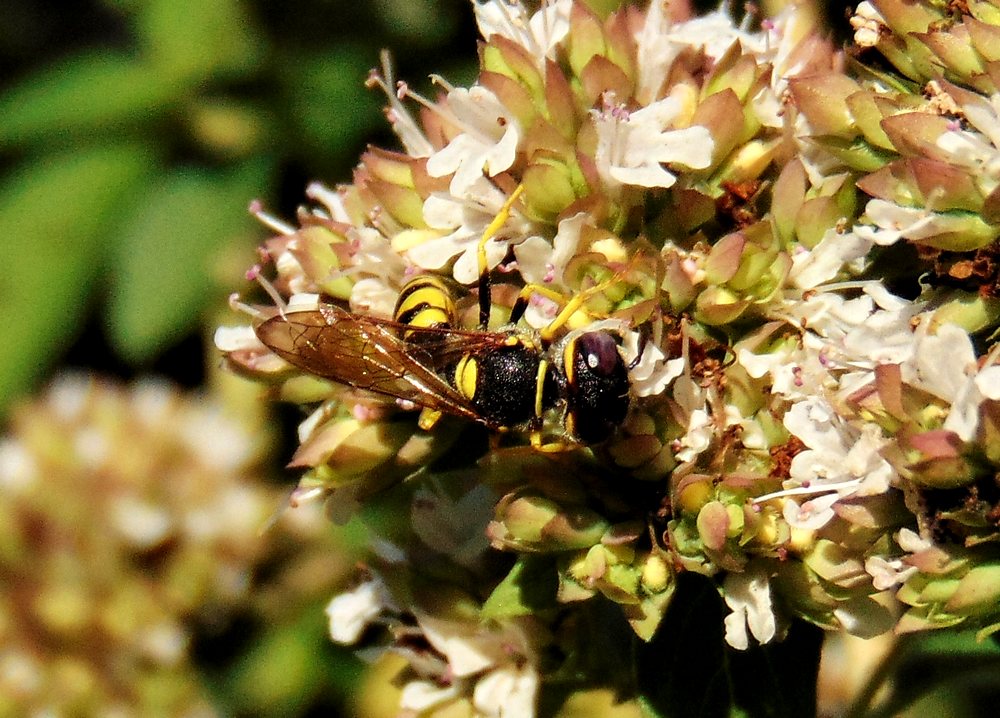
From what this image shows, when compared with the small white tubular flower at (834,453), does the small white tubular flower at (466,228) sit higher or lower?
higher

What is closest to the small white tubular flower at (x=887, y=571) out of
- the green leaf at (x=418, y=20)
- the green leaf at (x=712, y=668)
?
the green leaf at (x=712, y=668)

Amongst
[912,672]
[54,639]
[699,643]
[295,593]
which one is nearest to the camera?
[699,643]

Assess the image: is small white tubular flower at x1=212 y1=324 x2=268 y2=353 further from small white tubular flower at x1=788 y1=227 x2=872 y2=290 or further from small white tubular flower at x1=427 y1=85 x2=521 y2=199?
small white tubular flower at x1=788 y1=227 x2=872 y2=290

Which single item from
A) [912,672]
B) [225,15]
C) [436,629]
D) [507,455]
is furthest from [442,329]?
[225,15]

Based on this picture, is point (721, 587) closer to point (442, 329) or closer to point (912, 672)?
point (442, 329)

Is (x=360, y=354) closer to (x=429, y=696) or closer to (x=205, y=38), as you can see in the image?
(x=429, y=696)

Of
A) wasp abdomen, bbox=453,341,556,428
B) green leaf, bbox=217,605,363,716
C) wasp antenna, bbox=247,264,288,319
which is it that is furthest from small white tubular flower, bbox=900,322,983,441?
green leaf, bbox=217,605,363,716

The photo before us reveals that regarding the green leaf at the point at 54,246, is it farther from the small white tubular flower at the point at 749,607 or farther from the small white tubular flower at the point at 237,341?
the small white tubular flower at the point at 749,607
